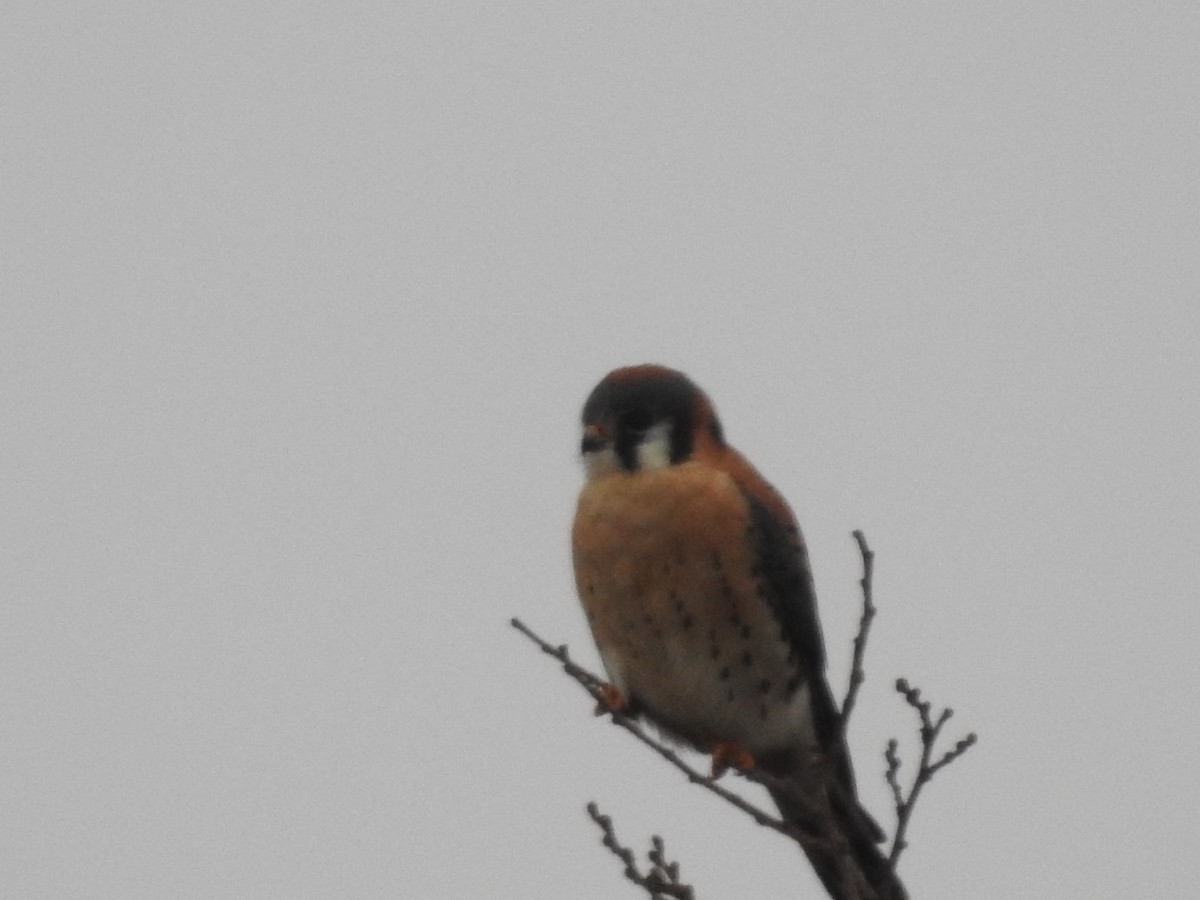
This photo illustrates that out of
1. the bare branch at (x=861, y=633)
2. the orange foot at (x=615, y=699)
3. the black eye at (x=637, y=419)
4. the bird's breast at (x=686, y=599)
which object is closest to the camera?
the bare branch at (x=861, y=633)

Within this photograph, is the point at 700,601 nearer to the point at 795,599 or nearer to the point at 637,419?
the point at 795,599

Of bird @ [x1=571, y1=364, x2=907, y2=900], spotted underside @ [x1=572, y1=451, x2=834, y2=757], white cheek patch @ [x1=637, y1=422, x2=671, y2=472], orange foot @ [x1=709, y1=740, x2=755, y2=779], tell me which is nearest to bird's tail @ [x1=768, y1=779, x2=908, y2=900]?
bird @ [x1=571, y1=364, x2=907, y2=900]

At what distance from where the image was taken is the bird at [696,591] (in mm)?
4953

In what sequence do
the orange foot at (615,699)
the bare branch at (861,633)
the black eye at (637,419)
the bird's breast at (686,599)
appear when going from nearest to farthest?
the bare branch at (861,633), the bird's breast at (686,599), the orange foot at (615,699), the black eye at (637,419)

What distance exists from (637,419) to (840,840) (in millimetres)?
1942

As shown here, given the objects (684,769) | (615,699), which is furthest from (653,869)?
(615,699)

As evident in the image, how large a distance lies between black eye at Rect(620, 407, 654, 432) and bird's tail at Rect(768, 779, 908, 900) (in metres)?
1.21

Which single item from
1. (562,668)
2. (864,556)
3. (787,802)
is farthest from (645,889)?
(787,802)

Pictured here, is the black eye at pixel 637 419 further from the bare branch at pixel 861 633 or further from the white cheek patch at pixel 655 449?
the bare branch at pixel 861 633

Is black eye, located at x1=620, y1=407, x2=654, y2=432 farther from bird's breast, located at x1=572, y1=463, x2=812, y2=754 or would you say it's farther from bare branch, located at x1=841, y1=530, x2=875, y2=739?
bare branch, located at x1=841, y1=530, x2=875, y2=739

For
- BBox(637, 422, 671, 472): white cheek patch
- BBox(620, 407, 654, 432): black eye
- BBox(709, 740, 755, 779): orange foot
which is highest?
BBox(620, 407, 654, 432): black eye

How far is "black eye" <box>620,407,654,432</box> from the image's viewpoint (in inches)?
203

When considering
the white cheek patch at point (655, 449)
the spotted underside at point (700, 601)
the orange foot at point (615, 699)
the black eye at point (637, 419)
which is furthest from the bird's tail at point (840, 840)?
the black eye at point (637, 419)

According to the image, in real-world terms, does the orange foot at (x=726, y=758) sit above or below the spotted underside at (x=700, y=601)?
below
